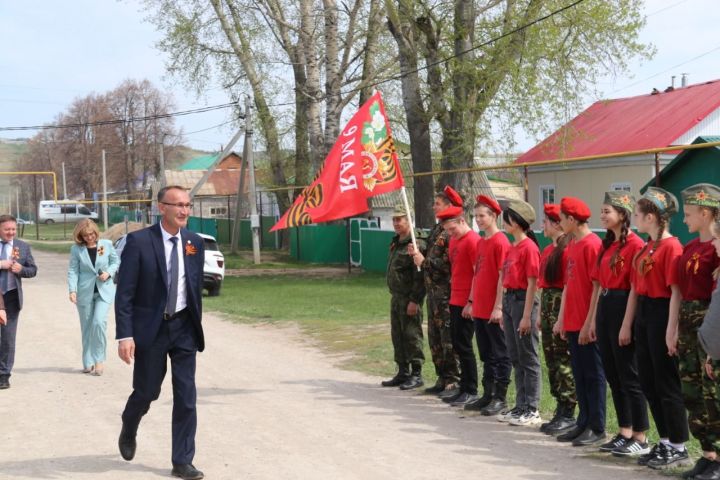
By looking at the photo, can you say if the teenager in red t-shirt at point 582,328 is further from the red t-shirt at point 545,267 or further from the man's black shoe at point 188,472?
the man's black shoe at point 188,472

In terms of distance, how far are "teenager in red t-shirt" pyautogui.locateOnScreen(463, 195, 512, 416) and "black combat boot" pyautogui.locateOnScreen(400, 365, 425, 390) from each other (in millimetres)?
1256

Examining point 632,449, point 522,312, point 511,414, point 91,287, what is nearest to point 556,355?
point 522,312

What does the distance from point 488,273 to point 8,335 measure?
5.33 metres

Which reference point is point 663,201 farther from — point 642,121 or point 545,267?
point 642,121

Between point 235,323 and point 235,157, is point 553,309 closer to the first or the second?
point 235,323

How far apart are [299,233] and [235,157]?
73149 millimetres

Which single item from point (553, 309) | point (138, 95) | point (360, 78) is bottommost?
point (553, 309)

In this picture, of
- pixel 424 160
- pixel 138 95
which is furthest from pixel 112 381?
pixel 138 95

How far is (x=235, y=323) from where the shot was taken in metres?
17.3

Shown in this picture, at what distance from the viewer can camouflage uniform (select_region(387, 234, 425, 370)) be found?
10.5 meters

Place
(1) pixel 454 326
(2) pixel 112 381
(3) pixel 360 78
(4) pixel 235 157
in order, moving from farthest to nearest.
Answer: (4) pixel 235 157 < (3) pixel 360 78 < (2) pixel 112 381 < (1) pixel 454 326

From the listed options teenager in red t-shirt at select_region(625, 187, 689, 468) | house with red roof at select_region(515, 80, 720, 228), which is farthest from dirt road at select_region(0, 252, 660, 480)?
house with red roof at select_region(515, 80, 720, 228)

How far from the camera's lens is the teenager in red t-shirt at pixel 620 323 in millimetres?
7211

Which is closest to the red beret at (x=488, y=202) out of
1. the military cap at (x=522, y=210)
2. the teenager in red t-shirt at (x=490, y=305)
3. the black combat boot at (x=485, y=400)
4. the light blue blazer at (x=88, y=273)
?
the teenager in red t-shirt at (x=490, y=305)
